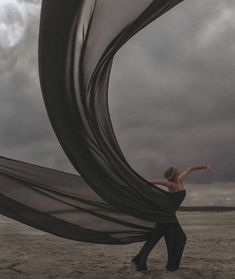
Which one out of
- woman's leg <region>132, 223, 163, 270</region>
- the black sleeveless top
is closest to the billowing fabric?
the black sleeveless top

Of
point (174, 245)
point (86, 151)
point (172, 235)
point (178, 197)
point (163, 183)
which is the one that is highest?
point (86, 151)

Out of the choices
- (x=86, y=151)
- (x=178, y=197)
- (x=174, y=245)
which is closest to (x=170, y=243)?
(x=174, y=245)

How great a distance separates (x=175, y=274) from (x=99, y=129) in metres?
2.09

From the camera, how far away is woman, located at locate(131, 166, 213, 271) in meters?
6.39

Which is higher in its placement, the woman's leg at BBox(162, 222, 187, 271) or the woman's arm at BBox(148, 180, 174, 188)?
the woman's arm at BBox(148, 180, 174, 188)

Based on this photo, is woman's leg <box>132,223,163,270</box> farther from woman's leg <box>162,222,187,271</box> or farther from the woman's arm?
the woman's arm

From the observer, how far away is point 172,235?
252 inches

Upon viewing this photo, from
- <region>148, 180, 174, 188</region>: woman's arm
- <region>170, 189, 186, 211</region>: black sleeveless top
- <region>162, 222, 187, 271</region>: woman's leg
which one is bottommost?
<region>162, 222, 187, 271</region>: woman's leg

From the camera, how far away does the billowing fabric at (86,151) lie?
17.7 feet

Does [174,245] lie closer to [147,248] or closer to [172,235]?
[172,235]

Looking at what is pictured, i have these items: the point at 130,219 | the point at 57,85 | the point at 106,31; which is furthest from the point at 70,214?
the point at 106,31

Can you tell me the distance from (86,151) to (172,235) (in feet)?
5.24

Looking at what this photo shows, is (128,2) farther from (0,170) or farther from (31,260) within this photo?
(31,260)

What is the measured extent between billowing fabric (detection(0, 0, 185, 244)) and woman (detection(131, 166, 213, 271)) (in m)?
0.09
